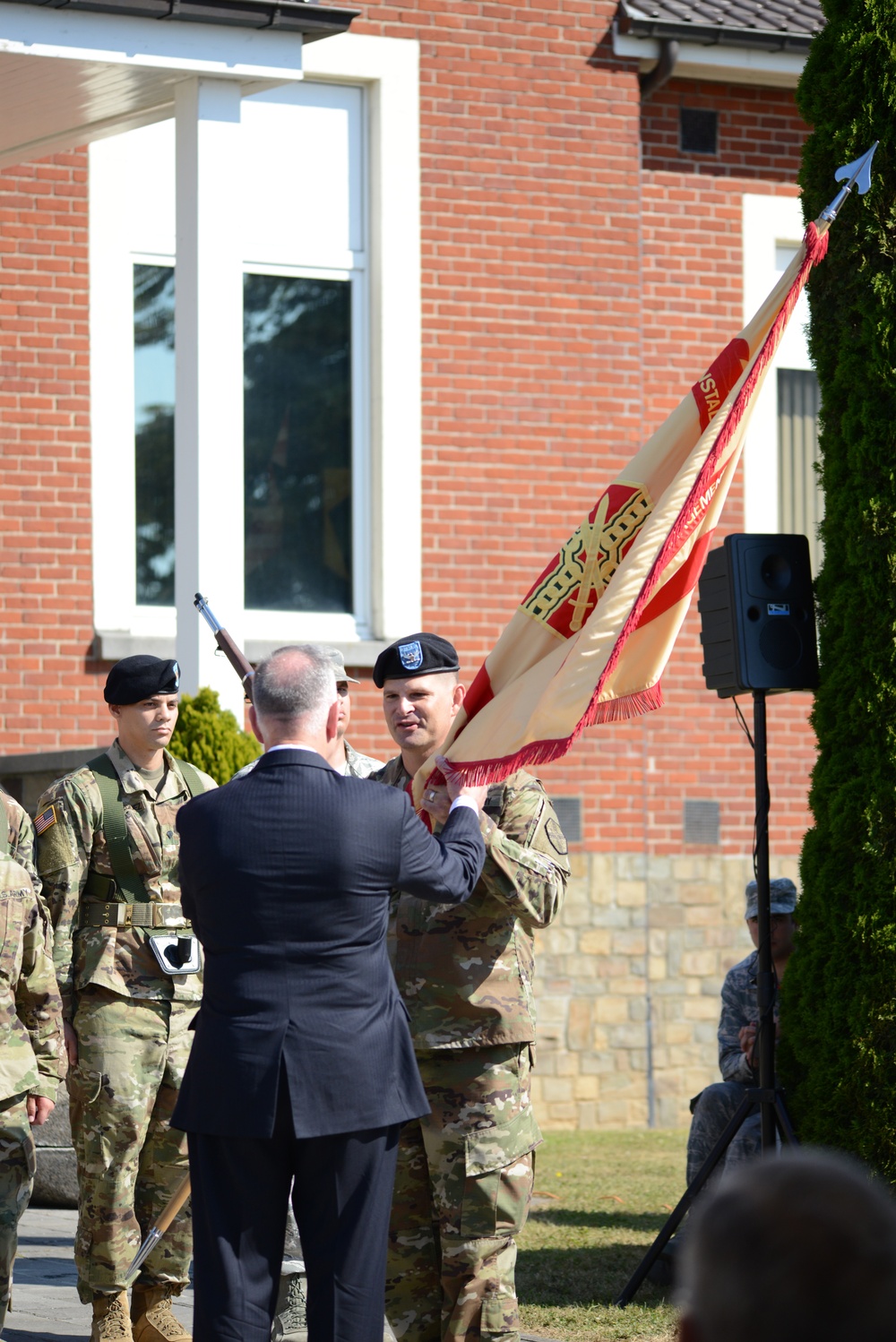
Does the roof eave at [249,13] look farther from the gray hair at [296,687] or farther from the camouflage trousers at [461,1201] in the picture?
the camouflage trousers at [461,1201]

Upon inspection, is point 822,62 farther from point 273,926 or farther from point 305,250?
point 305,250

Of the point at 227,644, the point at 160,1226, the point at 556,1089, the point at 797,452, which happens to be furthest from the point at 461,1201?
the point at 797,452

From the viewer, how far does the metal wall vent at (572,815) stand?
11.3 metres

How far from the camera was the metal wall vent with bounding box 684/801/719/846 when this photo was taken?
38.5ft

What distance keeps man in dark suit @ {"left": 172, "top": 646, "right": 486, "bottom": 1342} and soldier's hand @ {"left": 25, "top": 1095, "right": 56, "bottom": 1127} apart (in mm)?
1159

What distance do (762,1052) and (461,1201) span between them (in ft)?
6.24

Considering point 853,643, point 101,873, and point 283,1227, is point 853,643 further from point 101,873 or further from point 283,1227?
point 283,1227

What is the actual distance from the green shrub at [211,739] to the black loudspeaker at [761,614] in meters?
2.61

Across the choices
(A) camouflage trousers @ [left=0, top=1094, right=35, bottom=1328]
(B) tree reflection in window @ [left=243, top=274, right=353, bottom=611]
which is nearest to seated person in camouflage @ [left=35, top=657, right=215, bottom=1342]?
(A) camouflage trousers @ [left=0, top=1094, right=35, bottom=1328]

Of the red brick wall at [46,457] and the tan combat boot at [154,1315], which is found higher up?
the red brick wall at [46,457]

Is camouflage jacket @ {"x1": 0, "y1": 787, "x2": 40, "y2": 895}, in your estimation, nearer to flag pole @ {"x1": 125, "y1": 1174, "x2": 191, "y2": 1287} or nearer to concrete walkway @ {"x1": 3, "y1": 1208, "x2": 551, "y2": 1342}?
flag pole @ {"x1": 125, "y1": 1174, "x2": 191, "y2": 1287}

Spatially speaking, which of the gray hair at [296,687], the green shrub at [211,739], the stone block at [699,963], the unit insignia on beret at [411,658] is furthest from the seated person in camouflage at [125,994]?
the stone block at [699,963]

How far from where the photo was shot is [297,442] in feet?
36.5

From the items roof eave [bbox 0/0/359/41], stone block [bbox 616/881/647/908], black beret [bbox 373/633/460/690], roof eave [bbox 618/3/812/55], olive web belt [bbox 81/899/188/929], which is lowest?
stone block [bbox 616/881/647/908]
